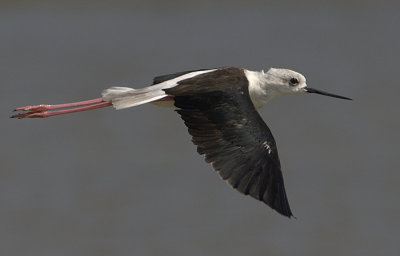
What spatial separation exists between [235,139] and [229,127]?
0.30 feet

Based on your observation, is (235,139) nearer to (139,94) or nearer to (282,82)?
(139,94)

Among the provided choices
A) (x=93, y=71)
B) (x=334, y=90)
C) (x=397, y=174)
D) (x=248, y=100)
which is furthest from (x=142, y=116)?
(x=248, y=100)

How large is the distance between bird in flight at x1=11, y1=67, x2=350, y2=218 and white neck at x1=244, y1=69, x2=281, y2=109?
62 mm

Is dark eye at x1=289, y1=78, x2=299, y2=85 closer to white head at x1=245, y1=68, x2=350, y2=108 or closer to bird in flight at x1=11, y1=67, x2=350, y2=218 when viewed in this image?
white head at x1=245, y1=68, x2=350, y2=108

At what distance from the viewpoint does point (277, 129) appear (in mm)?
10359

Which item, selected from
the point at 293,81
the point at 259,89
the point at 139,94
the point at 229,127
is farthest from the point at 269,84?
the point at 139,94

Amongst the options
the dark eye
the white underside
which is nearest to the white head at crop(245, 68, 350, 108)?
the dark eye

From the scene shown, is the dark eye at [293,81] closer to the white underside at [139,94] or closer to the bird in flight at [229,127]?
the bird in flight at [229,127]

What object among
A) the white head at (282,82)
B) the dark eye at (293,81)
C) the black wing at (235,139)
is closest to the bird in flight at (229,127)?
the black wing at (235,139)

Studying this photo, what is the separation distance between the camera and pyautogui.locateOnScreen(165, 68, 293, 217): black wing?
19.7ft

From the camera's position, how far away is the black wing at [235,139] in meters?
6.00

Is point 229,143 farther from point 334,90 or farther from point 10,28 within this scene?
point 10,28

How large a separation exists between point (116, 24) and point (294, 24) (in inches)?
88.1

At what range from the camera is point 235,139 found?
20.1ft
